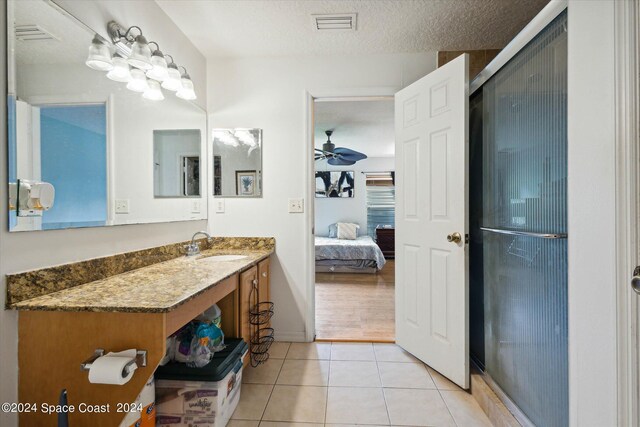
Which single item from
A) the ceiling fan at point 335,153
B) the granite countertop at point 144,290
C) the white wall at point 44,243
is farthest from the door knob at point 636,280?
the ceiling fan at point 335,153

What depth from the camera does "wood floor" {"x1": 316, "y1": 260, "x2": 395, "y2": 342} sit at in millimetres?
2524

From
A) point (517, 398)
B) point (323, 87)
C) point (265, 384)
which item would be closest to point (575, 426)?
point (517, 398)

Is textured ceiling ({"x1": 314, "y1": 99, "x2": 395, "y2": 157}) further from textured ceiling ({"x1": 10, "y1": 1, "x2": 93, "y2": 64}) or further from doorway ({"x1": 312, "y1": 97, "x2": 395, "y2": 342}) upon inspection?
textured ceiling ({"x1": 10, "y1": 1, "x2": 93, "y2": 64})

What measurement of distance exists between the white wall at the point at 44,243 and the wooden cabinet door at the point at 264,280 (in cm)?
71

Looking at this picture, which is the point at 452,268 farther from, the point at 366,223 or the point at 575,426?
the point at 366,223

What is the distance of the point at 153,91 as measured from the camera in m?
1.76

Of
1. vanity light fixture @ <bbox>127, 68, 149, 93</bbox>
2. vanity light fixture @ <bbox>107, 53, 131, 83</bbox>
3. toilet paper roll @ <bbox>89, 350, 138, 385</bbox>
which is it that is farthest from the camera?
vanity light fixture @ <bbox>127, 68, 149, 93</bbox>

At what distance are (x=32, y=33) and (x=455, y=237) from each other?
7.15 feet

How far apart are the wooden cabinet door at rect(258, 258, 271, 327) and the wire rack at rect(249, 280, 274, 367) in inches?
1.9

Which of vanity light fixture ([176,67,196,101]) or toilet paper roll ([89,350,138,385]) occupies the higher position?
vanity light fixture ([176,67,196,101])

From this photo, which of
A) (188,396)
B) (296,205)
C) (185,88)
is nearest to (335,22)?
(185,88)

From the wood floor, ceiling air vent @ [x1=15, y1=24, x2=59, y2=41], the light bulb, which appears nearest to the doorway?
the wood floor

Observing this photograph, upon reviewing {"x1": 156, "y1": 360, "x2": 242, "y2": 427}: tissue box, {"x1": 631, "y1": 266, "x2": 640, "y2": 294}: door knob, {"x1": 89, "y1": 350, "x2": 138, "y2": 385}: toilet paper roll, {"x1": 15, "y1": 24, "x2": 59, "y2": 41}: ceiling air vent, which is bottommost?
{"x1": 156, "y1": 360, "x2": 242, "y2": 427}: tissue box

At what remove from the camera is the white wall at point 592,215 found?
0.85 meters
